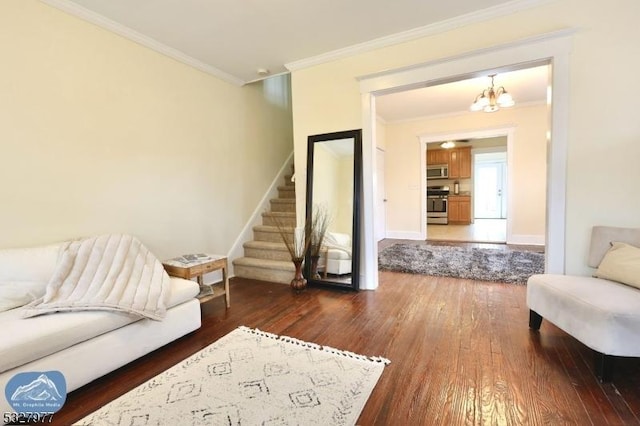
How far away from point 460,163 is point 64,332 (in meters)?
9.70

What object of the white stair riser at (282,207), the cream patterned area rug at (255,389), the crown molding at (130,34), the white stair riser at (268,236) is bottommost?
the cream patterned area rug at (255,389)

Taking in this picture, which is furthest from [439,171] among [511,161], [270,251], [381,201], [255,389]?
[255,389]

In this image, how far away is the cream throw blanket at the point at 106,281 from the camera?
181 cm

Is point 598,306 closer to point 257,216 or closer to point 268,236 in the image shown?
point 268,236

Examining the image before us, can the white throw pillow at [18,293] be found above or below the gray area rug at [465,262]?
above

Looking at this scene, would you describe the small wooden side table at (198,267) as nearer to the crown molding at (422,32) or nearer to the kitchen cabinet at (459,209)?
the crown molding at (422,32)

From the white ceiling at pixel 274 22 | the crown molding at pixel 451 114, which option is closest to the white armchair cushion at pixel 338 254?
the white ceiling at pixel 274 22

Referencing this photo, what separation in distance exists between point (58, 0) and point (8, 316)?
2.31 meters

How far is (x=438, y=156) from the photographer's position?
9.42m

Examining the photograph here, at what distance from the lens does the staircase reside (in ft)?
12.1

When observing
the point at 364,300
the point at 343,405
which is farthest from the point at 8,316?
the point at 364,300

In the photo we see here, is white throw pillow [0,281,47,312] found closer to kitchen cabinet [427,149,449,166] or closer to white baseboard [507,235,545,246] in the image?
white baseboard [507,235,545,246]

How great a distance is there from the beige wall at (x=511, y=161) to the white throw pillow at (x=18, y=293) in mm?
5969

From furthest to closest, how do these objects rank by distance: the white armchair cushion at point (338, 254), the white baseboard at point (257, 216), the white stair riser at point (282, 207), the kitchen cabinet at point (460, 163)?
the kitchen cabinet at point (460, 163)
the white stair riser at point (282, 207)
the white baseboard at point (257, 216)
the white armchair cushion at point (338, 254)
